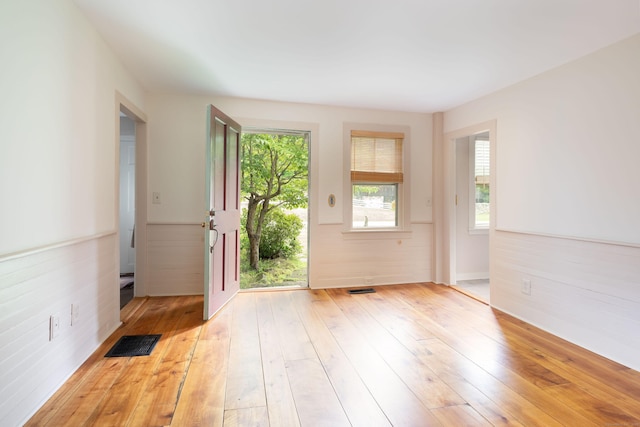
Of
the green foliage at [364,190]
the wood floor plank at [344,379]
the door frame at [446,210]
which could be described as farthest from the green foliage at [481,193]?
the wood floor plank at [344,379]

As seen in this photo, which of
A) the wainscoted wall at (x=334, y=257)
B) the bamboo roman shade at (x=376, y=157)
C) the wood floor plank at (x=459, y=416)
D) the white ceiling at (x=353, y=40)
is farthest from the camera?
the bamboo roman shade at (x=376, y=157)

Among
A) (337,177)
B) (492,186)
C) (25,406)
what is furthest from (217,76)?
(492,186)

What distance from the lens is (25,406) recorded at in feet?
5.37

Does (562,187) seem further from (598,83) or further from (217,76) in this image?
(217,76)

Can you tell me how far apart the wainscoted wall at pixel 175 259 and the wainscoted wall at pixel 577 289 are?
3.45m

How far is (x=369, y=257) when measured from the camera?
4344 millimetres

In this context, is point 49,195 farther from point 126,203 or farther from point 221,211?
point 126,203

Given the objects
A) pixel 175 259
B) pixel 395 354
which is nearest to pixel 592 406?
pixel 395 354

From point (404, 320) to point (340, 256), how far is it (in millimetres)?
1359

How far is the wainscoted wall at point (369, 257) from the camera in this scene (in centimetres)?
419

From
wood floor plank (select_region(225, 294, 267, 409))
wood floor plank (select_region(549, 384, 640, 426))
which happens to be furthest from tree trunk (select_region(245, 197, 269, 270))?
wood floor plank (select_region(549, 384, 640, 426))

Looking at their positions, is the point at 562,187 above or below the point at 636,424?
above

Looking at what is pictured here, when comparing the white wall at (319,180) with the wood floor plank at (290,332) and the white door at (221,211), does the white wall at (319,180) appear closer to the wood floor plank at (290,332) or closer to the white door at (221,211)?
the white door at (221,211)

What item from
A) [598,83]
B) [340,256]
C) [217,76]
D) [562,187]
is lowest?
[340,256]
